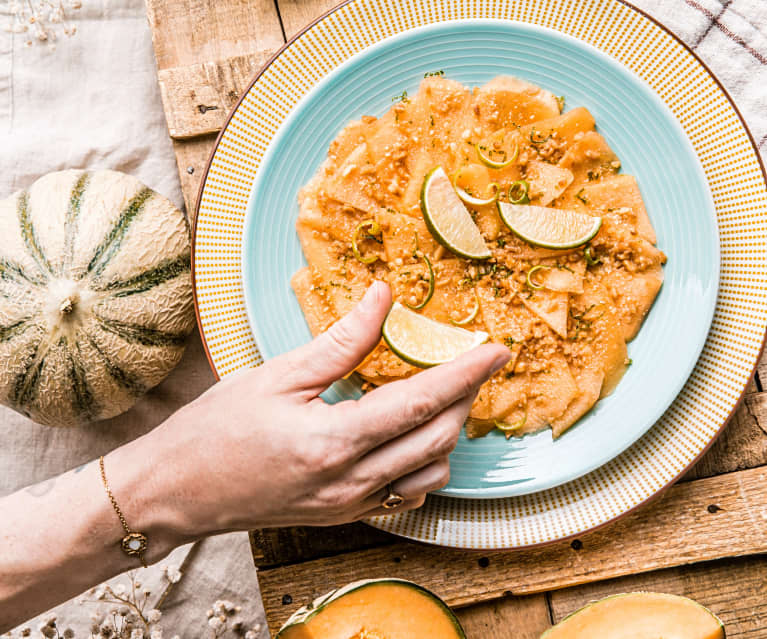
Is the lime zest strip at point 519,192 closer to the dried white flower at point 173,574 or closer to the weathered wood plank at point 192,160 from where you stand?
the weathered wood plank at point 192,160

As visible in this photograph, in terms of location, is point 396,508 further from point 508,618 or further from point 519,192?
point 519,192

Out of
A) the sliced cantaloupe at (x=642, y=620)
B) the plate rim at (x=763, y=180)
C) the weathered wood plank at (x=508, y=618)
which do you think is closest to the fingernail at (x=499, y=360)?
the plate rim at (x=763, y=180)

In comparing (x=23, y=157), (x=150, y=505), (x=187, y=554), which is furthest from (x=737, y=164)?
(x=23, y=157)

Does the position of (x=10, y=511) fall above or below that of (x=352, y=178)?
below

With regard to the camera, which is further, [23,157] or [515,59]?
[23,157]

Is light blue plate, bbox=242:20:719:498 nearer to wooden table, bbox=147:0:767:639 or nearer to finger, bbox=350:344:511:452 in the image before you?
wooden table, bbox=147:0:767:639

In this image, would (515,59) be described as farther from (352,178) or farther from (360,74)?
(352,178)
